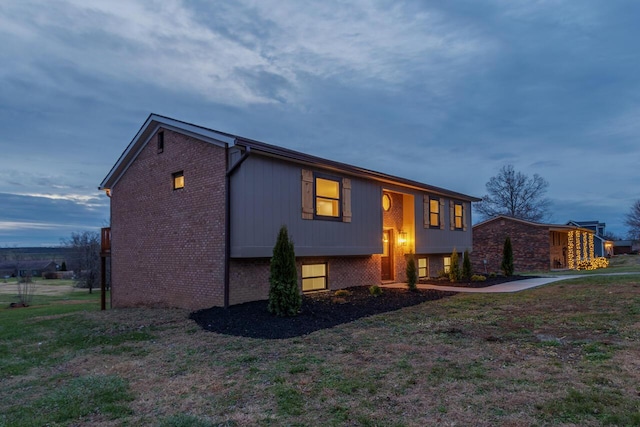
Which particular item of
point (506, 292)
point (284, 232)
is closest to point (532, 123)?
point (506, 292)

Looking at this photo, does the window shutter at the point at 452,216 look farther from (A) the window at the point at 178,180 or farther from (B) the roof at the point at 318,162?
(A) the window at the point at 178,180

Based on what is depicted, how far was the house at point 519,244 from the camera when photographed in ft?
84.1

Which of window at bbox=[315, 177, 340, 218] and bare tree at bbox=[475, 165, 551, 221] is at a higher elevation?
bare tree at bbox=[475, 165, 551, 221]

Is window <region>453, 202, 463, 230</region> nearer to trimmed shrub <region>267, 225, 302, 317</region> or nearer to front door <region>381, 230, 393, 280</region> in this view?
front door <region>381, 230, 393, 280</region>

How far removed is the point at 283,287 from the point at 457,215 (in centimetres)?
1323

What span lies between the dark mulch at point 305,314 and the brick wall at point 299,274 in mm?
409

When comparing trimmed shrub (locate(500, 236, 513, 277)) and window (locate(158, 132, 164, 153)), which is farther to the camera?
trimmed shrub (locate(500, 236, 513, 277))

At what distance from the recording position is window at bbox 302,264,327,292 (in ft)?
40.4

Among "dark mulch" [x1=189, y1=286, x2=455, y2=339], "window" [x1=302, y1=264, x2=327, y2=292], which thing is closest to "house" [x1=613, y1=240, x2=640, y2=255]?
"dark mulch" [x1=189, y1=286, x2=455, y2=339]

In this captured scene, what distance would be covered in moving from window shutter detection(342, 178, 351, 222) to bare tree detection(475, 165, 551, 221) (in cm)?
3482

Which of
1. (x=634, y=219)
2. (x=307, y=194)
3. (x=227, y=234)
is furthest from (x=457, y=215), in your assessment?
(x=634, y=219)

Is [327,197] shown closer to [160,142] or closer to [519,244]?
[160,142]

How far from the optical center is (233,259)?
10172mm

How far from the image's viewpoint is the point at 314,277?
12.6 m
